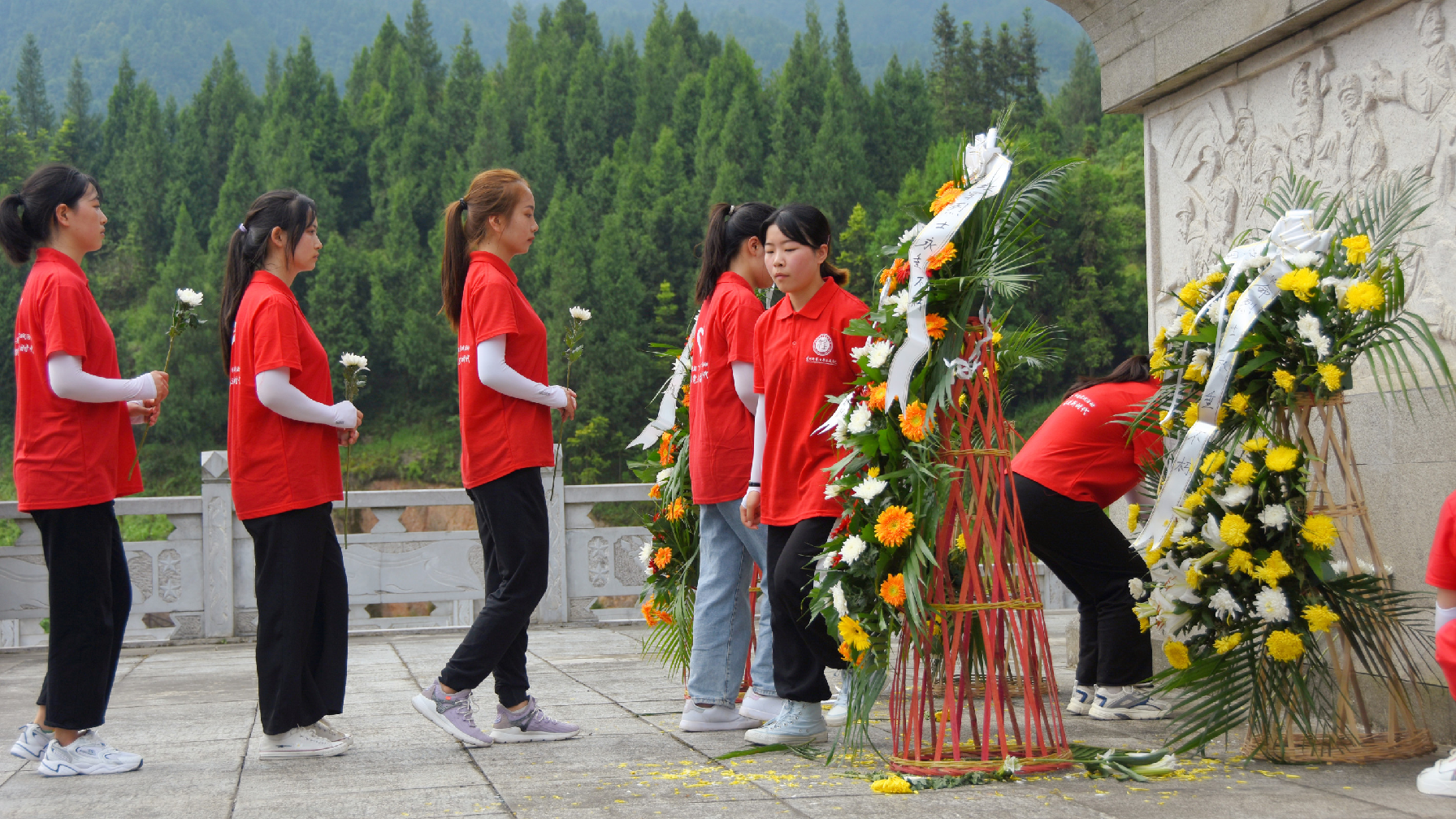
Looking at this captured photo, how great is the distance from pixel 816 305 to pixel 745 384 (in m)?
0.39

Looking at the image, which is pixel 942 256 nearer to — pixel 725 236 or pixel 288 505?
pixel 725 236

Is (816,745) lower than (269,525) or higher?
lower

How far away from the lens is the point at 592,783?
313 centimetres

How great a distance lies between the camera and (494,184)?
3.91 meters

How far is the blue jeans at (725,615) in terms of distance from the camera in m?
3.95

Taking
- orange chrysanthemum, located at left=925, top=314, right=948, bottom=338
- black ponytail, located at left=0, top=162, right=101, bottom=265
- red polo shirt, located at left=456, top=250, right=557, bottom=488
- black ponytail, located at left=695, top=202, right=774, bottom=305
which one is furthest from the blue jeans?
black ponytail, located at left=0, top=162, right=101, bottom=265

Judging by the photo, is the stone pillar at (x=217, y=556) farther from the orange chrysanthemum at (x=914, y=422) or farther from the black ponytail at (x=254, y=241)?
the orange chrysanthemum at (x=914, y=422)

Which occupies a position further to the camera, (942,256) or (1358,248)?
(1358,248)

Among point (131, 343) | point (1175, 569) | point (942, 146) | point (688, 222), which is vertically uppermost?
point (688, 222)

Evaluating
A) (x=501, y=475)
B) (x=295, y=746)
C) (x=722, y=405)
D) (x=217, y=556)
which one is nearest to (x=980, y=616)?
(x=722, y=405)

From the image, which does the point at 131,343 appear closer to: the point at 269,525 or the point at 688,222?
the point at 688,222

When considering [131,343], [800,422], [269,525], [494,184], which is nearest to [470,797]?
[269,525]

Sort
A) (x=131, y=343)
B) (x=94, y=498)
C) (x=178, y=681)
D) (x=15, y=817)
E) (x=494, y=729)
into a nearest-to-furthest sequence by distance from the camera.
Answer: (x=15, y=817) → (x=94, y=498) → (x=494, y=729) → (x=178, y=681) → (x=131, y=343)

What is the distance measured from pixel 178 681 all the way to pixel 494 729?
2.71 meters
